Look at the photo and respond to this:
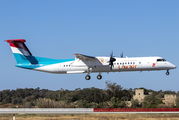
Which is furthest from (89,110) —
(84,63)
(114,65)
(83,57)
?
(83,57)

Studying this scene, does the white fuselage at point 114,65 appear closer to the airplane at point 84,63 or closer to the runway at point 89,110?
the airplane at point 84,63

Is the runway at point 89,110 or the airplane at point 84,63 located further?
the runway at point 89,110

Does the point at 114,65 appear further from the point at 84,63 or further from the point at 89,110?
the point at 89,110

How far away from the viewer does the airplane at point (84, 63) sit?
41.9 meters

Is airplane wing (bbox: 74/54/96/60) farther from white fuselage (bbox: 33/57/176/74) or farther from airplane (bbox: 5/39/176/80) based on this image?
white fuselage (bbox: 33/57/176/74)

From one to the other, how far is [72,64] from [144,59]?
34.2 feet

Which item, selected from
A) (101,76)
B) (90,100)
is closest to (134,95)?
(90,100)

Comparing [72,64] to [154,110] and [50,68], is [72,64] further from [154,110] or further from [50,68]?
[154,110]

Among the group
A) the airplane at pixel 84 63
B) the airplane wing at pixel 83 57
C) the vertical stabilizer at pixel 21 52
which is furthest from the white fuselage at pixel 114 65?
the vertical stabilizer at pixel 21 52

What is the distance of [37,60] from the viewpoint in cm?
4516

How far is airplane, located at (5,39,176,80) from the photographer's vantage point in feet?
137

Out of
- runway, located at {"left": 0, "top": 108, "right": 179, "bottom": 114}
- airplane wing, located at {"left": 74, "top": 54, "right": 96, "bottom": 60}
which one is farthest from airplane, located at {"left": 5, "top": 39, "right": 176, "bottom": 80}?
A: runway, located at {"left": 0, "top": 108, "right": 179, "bottom": 114}

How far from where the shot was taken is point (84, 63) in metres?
43.1

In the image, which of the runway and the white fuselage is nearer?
the white fuselage
